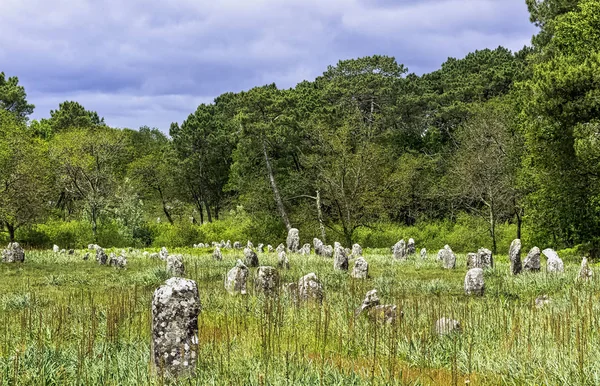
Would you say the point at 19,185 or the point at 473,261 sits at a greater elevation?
the point at 19,185

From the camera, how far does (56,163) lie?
43.1m

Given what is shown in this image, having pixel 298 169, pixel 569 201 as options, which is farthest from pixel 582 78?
pixel 298 169

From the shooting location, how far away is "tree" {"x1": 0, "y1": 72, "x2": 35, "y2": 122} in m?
57.5

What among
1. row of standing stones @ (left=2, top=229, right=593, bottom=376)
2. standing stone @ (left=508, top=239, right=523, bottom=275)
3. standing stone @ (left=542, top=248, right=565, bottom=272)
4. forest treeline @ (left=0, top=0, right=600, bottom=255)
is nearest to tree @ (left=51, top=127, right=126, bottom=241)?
forest treeline @ (left=0, top=0, right=600, bottom=255)

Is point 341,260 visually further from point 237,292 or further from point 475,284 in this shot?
point 237,292

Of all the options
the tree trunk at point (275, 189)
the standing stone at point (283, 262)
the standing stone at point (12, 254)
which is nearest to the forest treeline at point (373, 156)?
the tree trunk at point (275, 189)

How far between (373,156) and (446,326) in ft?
94.3

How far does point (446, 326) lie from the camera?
6.96 meters

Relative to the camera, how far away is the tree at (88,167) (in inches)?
1590

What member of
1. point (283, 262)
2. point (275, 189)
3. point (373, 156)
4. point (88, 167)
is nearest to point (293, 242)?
point (373, 156)

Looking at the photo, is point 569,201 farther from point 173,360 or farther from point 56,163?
point 56,163

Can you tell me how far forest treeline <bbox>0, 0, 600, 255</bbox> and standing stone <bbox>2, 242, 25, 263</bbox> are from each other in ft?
37.1

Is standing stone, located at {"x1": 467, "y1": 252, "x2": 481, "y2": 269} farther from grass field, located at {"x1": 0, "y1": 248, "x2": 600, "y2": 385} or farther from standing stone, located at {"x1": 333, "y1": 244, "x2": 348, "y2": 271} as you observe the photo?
grass field, located at {"x1": 0, "y1": 248, "x2": 600, "y2": 385}

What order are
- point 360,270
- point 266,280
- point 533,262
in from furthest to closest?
point 533,262, point 360,270, point 266,280
